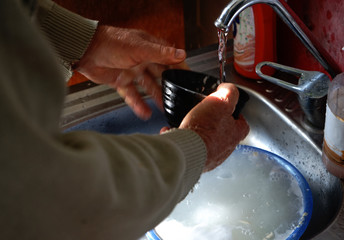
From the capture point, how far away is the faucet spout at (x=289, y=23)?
2.36 ft

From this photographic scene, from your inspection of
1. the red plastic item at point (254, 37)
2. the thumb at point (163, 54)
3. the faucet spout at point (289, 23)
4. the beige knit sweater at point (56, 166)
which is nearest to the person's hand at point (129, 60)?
the thumb at point (163, 54)

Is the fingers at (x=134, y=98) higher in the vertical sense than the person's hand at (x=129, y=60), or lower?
lower

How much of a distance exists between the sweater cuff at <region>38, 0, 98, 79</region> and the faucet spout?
10.2 inches

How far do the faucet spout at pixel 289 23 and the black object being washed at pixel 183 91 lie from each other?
112 mm

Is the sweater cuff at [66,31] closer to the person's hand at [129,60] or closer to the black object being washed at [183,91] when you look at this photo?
the person's hand at [129,60]

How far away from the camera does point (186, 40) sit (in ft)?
4.55

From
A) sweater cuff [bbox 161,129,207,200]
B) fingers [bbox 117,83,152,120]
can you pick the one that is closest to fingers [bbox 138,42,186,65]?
fingers [bbox 117,83,152,120]

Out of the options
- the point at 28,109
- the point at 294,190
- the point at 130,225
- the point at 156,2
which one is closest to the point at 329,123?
the point at 294,190

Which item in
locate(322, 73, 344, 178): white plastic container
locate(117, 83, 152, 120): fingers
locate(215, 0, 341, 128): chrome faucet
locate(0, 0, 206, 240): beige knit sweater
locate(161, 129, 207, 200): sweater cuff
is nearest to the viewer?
locate(0, 0, 206, 240): beige knit sweater

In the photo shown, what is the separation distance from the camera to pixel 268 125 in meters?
0.92

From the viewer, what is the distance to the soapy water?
2.16ft

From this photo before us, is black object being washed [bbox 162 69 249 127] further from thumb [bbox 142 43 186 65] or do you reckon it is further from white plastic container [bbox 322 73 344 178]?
white plastic container [bbox 322 73 344 178]

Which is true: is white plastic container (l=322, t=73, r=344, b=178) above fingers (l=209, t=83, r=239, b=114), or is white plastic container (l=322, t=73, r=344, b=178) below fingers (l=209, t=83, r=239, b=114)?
below

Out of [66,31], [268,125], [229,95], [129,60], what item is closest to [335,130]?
[229,95]
